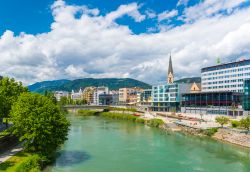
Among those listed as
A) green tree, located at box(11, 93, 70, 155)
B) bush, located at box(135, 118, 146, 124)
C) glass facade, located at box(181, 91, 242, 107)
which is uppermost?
glass facade, located at box(181, 91, 242, 107)

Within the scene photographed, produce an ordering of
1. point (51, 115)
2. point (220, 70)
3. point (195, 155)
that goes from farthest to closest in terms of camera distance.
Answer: point (220, 70) < point (195, 155) < point (51, 115)

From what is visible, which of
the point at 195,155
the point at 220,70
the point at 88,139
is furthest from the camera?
the point at 220,70

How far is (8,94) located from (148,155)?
31755 mm

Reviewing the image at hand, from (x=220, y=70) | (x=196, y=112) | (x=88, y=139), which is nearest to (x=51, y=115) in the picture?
(x=88, y=139)

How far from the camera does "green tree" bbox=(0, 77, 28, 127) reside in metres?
61.2

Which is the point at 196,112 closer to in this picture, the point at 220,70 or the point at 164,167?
the point at 220,70

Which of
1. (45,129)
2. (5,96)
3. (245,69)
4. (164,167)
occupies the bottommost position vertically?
(164,167)

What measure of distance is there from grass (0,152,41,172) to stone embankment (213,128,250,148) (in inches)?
1582

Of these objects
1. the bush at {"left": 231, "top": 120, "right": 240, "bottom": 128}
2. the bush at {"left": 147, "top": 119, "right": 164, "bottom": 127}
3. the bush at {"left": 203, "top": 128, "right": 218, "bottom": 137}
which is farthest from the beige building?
the bush at {"left": 203, "top": 128, "right": 218, "bottom": 137}

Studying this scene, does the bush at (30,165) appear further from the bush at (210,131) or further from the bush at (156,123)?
the bush at (156,123)

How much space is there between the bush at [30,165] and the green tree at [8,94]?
20719mm

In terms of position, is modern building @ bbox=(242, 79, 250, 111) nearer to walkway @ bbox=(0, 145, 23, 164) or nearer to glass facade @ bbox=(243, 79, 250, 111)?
glass facade @ bbox=(243, 79, 250, 111)

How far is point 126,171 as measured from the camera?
4338cm

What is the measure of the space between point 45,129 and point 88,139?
26866 mm
